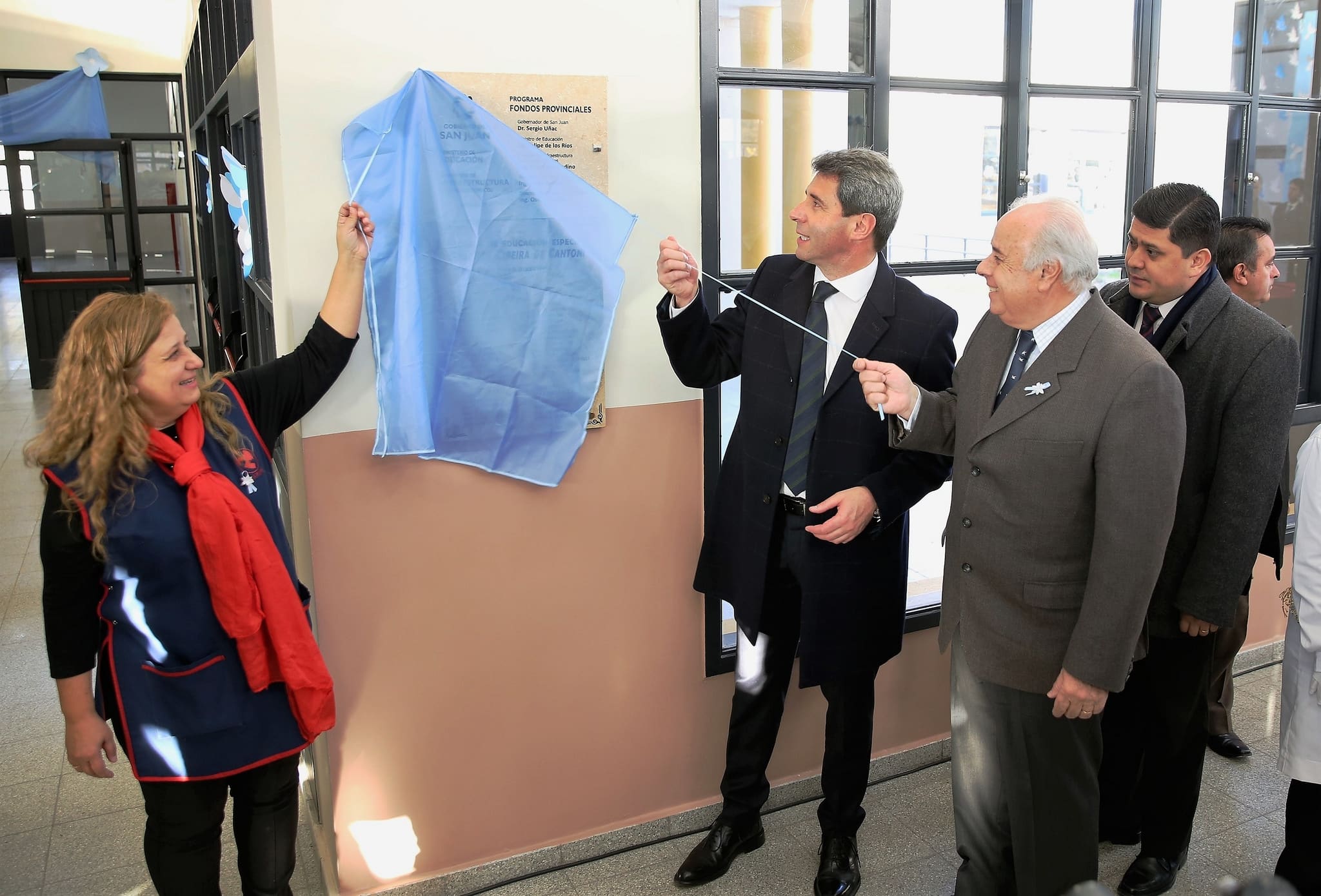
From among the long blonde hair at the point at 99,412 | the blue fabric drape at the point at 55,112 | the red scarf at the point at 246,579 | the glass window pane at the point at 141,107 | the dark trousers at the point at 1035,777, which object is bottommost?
the dark trousers at the point at 1035,777

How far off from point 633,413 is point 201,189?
422 centimetres

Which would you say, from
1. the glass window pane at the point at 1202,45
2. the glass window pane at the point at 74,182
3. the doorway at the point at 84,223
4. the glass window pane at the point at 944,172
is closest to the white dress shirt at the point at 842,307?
the glass window pane at the point at 944,172

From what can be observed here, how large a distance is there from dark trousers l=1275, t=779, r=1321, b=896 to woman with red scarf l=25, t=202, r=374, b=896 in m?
2.00

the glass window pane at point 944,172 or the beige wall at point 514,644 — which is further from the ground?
the glass window pane at point 944,172

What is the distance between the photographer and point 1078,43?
10.0ft

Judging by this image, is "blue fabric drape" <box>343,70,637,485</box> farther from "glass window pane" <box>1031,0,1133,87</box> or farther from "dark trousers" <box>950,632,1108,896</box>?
"glass window pane" <box>1031,0,1133,87</box>

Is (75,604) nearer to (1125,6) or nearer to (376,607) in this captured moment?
(376,607)

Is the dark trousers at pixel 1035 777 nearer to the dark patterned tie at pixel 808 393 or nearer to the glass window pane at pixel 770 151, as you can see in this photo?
the dark patterned tie at pixel 808 393

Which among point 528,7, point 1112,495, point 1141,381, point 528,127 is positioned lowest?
point 1112,495

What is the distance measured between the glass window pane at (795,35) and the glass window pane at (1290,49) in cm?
168

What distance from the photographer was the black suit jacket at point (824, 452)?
2.29m

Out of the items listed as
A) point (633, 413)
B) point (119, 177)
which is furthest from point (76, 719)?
point (119, 177)

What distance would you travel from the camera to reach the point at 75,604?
1.78 metres

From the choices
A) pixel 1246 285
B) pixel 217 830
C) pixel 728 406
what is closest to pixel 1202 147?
pixel 1246 285
